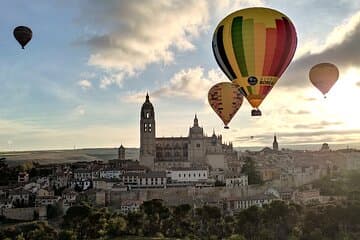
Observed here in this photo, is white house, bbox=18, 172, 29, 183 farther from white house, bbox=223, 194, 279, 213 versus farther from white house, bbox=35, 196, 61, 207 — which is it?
white house, bbox=223, 194, 279, 213

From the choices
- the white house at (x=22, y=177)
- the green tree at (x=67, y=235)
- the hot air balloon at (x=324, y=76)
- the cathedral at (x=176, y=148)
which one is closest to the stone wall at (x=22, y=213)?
the green tree at (x=67, y=235)

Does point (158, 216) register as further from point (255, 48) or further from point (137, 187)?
point (255, 48)

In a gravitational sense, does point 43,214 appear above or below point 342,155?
below

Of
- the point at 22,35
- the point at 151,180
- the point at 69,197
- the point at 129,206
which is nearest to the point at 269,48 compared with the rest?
the point at 22,35

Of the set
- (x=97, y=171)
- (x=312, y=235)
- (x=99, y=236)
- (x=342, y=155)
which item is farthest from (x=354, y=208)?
(x=342, y=155)

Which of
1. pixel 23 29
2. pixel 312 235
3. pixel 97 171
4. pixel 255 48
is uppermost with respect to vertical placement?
pixel 23 29

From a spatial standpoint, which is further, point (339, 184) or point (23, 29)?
point (339, 184)

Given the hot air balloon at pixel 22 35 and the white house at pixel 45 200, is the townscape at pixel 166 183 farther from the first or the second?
the hot air balloon at pixel 22 35

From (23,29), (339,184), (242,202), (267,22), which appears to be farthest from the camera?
(339,184)
